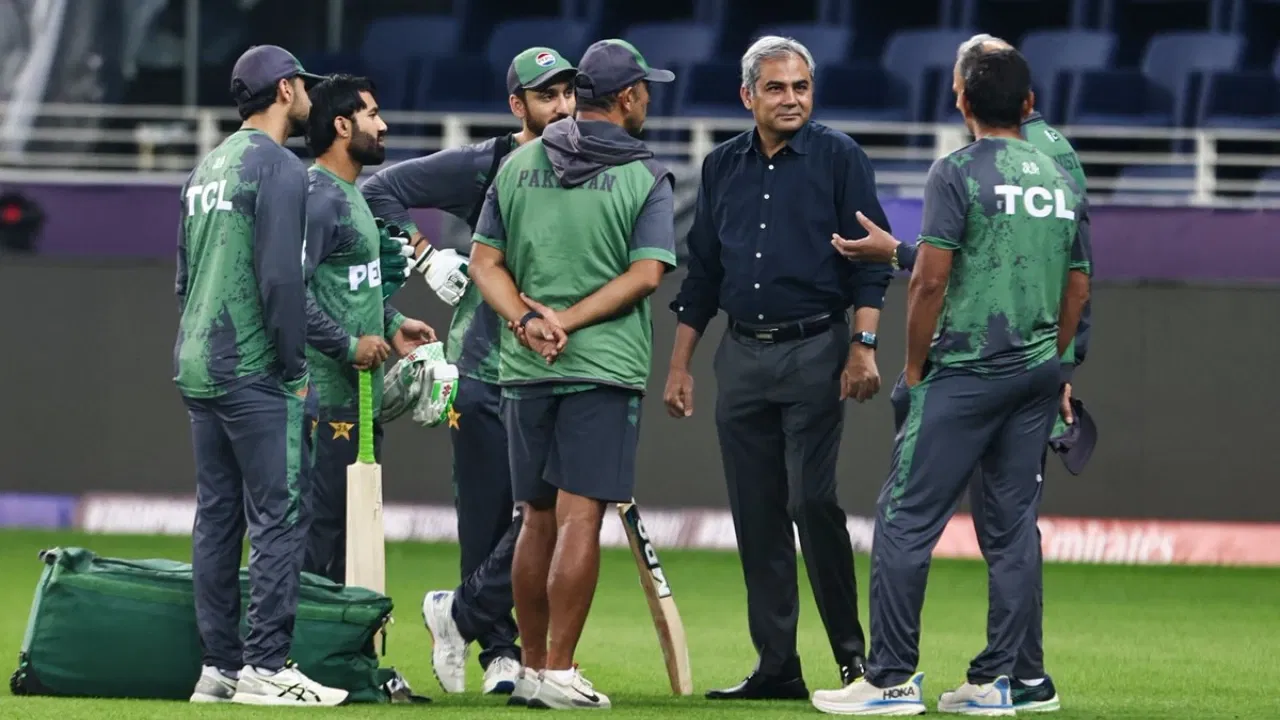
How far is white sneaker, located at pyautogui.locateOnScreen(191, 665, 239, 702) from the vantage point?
648 centimetres

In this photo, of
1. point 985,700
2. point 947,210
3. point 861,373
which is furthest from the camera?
point 861,373

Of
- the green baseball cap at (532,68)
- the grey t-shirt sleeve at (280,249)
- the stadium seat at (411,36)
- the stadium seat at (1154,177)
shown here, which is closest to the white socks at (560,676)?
the grey t-shirt sleeve at (280,249)

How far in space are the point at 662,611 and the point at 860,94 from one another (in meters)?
8.57

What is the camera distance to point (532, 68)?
7516 mm

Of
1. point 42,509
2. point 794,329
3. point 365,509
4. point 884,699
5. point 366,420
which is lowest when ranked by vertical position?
point 42,509

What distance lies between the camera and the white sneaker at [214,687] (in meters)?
6.48

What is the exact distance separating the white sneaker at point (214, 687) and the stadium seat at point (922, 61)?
9.91 m

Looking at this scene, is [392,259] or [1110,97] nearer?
[392,259]

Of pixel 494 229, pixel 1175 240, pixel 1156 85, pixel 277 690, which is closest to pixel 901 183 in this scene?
pixel 1175 240

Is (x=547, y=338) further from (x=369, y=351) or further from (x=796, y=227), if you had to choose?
(x=796, y=227)

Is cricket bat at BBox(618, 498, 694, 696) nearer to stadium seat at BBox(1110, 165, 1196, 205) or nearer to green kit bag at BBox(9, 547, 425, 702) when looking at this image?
green kit bag at BBox(9, 547, 425, 702)

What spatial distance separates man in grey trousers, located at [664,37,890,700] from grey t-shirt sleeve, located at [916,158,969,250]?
773mm

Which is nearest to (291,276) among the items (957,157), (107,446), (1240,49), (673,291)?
(957,157)

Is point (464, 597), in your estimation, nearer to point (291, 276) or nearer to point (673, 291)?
point (291, 276)
